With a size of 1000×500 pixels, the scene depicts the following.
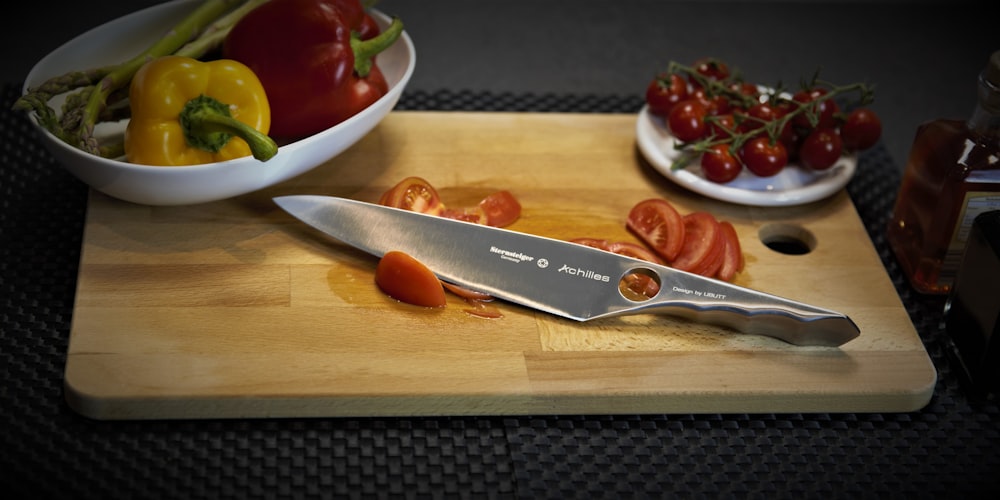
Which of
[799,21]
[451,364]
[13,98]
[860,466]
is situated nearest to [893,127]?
[799,21]

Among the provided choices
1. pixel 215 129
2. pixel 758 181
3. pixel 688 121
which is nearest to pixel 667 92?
pixel 688 121

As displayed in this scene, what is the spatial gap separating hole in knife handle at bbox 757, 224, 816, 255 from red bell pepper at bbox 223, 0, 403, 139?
0.64 meters

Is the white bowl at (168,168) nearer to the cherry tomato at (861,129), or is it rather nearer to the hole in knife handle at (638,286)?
the hole in knife handle at (638,286)

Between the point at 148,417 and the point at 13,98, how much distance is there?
2.75 feet

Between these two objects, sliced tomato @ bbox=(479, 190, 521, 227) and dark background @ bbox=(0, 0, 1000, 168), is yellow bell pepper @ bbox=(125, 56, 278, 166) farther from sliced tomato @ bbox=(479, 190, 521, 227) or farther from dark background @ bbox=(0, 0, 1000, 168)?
dark background @ bbox=(0, 0, 1000, 168)

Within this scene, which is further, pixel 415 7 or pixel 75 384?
pixel 415 7

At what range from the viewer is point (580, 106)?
1902 mm

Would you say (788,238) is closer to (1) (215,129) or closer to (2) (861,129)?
(2) (861,129)

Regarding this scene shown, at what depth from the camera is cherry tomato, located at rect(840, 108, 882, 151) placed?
1613 mm

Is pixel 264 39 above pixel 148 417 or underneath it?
above

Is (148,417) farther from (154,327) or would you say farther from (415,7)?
(415,7)

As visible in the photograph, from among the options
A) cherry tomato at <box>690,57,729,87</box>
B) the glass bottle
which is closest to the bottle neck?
the glass bottle

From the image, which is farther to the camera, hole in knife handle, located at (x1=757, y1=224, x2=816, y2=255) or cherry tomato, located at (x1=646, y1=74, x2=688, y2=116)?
cherry tomato, located at (x1=646, y1=74, x2=688, y2=116)

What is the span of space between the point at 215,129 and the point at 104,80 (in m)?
0.22
